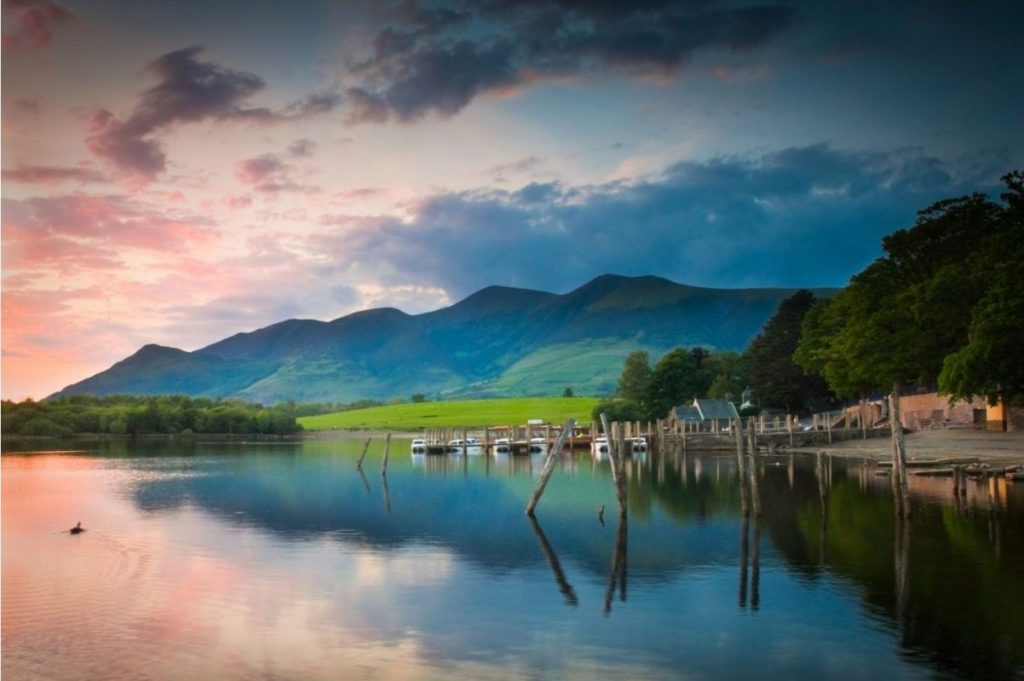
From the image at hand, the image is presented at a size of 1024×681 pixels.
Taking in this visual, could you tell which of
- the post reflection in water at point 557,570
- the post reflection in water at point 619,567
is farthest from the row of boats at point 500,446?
the post reflection in water at point 557,570

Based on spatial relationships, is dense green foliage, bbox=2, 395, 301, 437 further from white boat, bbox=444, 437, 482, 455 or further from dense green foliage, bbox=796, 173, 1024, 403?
dense green foliage, bbox=796, 173, 1024, 403

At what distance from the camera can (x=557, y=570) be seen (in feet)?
83.0

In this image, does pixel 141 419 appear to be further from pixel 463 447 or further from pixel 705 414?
pixel 705 414

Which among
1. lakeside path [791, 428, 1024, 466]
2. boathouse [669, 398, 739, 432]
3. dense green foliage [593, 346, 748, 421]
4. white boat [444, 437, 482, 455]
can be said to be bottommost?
white boat [444, 437, 482, 455]

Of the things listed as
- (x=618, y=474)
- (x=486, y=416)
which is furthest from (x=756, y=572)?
(x=486, y=416)

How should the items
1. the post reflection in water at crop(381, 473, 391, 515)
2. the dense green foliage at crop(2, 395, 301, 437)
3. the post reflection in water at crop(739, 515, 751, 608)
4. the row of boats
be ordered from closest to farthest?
the post reflection in water at crop(739, 515, 751, 608) → the post reflection in water at crop(381, 473, 391, 515) → the row of boats → the dense green foliage at crop(2, 395, 301, 437)

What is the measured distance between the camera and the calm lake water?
54.9 ft

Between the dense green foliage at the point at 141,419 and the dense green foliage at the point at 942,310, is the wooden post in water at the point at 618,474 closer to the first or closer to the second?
the dense green foliage at the point at 942,310

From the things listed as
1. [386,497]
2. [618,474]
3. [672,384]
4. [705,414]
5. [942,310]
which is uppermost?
[942,310]

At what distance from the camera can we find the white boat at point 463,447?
101106 millimetres

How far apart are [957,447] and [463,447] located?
55.9 metres

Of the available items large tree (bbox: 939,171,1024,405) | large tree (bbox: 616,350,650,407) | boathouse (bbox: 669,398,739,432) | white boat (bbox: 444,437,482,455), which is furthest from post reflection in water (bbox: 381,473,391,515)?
large tree (bbox: 616,350,650,407)

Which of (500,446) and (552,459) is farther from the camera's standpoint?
(500,446)

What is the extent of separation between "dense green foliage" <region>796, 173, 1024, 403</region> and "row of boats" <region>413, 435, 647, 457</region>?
67.5 feet
